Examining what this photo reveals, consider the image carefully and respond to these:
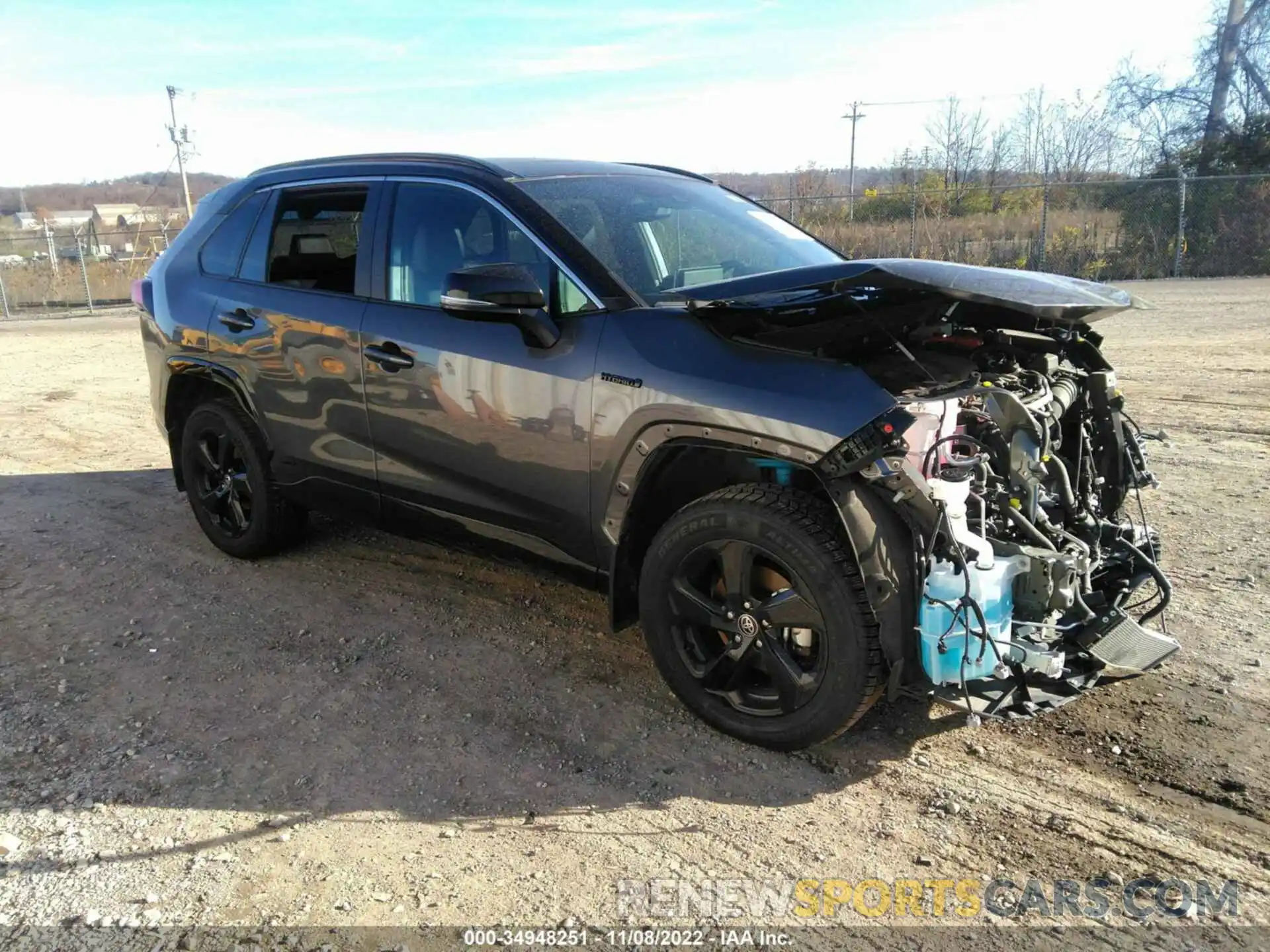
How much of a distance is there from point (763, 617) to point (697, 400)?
773 millimetres

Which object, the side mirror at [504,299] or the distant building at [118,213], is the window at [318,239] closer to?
the side mirror at [504,299]

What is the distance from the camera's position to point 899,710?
3500 millimetres

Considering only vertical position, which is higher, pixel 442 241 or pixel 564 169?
pixel 564 169

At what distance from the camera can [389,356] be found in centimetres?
395

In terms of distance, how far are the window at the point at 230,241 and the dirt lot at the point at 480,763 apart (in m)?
1.66

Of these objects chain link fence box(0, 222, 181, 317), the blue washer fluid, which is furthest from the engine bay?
chain link fence box(0, 222, 181, 317)

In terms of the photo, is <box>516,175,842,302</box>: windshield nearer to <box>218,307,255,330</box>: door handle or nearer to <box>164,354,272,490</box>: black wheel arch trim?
<box>218,307,255,330</box>: door handle

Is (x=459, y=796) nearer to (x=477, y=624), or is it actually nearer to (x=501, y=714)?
(x=501, y=714)

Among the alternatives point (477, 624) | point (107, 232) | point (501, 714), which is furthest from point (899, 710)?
point (107, 232)

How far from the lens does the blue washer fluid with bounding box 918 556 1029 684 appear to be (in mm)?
2781

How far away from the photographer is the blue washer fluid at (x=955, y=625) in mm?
2781

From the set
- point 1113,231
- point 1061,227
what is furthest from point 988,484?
point 1113,231

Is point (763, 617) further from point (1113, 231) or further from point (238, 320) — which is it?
point (1113, 231)

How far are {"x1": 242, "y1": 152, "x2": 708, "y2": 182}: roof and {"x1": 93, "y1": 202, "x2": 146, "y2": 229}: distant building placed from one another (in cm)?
3786
